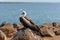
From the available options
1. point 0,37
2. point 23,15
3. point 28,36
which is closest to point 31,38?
point 28,36

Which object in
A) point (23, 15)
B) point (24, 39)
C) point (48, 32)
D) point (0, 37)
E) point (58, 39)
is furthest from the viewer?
point (48, 32)

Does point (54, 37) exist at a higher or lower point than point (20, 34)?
lower

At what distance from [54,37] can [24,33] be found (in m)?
4.18

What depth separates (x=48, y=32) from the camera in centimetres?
1150

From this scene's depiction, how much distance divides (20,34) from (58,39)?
388 cm

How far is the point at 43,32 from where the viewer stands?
11.4 meters

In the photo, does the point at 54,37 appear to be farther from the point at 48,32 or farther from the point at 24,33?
the point at 24,33

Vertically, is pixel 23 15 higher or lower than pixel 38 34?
higher

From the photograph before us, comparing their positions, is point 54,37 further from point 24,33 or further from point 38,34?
Answer: point 24,33

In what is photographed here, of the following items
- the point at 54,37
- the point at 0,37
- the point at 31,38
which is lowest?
the point at 54,37

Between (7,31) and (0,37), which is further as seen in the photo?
(7,31)

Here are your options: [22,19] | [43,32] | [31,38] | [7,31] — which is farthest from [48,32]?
[31,38]

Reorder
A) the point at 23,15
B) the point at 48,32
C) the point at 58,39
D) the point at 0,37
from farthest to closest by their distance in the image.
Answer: the point at 48,32
the point at 58,39
the point at 23,15
the point at 0,37

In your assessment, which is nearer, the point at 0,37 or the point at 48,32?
the point at 0,37
